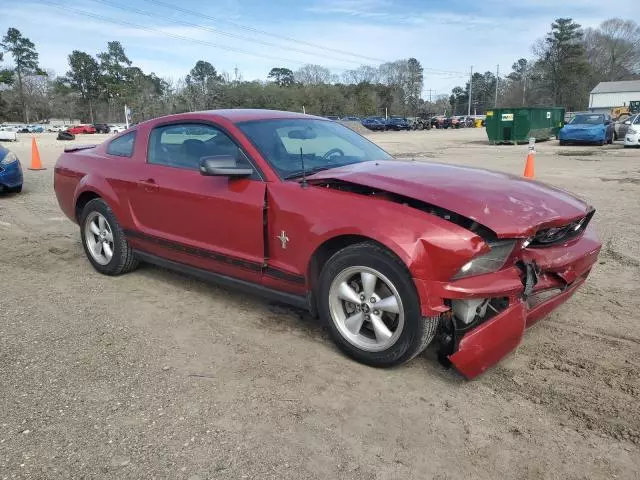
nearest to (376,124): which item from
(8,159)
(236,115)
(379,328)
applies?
(8,159)

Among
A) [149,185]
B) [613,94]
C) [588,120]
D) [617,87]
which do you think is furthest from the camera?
[617,87]

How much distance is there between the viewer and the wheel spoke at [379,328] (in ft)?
10.1

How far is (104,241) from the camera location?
16.4ft

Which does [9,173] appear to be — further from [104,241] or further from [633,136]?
[633,136]

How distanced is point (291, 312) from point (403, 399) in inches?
56.8

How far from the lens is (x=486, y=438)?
99.7 inches

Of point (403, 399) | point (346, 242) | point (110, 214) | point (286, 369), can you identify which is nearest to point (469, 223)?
point (346, 242)

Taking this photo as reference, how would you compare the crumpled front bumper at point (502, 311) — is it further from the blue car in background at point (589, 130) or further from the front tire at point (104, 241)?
the blue car in background at point (589, 130)

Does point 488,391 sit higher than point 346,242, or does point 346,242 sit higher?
point 346,242

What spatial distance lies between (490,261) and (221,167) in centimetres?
181

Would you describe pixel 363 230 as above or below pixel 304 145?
below

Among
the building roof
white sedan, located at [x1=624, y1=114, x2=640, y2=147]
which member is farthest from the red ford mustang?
the building roof

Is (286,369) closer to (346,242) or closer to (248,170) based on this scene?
(346,242)

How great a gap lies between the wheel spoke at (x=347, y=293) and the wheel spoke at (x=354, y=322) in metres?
0.09
